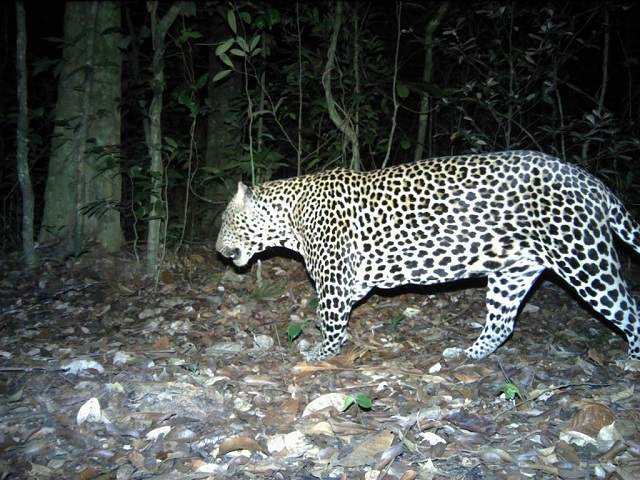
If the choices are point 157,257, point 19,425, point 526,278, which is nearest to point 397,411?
point 526,278

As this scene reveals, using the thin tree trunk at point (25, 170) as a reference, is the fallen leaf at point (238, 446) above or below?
below

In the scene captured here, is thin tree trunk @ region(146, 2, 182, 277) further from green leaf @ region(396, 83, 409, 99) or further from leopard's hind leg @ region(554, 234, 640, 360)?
leopard's hind leg @ region(554, 234, 640, 360)

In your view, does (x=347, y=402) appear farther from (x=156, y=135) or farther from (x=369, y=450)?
(x=156, y=135)

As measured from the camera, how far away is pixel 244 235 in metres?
6.48

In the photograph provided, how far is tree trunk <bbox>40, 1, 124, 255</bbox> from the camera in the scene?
7.56m

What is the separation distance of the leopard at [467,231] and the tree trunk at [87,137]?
2.67 m

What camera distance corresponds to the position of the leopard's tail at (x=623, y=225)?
201 inches

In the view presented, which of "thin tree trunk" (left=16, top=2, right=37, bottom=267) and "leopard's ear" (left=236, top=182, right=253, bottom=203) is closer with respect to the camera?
"leopard's ear" (left=236, top=182, right=253, bottom=203)

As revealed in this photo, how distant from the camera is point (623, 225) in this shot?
5.12 meters

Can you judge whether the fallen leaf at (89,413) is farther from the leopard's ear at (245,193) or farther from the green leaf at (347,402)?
the leopard's ear at (245,193)

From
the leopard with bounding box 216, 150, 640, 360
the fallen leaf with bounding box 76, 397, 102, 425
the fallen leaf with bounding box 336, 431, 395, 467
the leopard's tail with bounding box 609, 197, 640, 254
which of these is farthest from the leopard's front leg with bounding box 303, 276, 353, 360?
the leopard's tail with bounding box 609, 197, 640, 254

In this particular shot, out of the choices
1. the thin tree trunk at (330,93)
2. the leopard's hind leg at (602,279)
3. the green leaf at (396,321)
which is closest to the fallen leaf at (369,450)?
the leopard's hind leg at (602,279)

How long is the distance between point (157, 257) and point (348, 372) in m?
3.46

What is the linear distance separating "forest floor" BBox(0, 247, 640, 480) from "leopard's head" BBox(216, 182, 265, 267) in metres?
0.73
